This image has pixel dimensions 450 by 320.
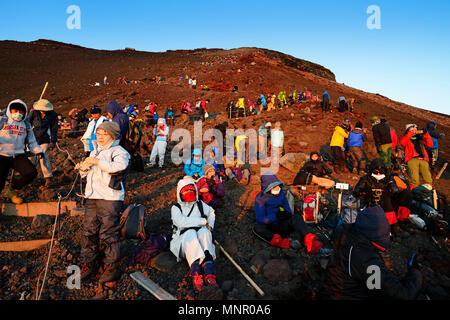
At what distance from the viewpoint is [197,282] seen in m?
3.30

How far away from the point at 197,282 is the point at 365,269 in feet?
6.43

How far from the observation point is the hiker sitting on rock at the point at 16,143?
4418mm

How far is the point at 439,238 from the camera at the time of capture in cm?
484

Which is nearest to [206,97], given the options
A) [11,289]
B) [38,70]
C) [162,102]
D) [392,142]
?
[162,102]

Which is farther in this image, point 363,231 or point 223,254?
point 223,254

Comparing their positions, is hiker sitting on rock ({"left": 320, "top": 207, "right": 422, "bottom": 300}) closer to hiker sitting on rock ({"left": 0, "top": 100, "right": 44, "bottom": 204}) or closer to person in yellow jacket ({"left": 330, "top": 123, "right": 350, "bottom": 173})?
hiker sitting on rock ({"left": 0, "top": 100, "right": 44, "bottom": 204})

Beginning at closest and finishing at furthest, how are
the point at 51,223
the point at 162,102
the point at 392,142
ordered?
1. the point at 51,223
2. the point at 392,142
3. the point at 162,102

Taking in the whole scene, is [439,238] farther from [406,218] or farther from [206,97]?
[206,97]

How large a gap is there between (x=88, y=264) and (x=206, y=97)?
20663 mm

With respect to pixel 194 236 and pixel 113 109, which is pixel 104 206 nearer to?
pixel 194 236

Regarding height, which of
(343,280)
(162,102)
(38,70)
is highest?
(38,70)

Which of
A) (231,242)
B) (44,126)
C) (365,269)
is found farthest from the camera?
(44,126)

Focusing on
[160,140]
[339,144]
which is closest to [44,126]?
[160,140]

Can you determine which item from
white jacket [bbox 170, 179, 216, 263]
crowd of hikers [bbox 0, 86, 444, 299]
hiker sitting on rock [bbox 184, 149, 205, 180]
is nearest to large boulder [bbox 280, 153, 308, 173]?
crowd of hikers [bbox 0, 86, 444, 299]
